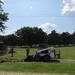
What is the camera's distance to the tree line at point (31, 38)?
157 m

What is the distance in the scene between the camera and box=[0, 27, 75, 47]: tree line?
514 ft

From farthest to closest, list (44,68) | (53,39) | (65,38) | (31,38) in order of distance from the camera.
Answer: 1. (65,38)
2. (53,39)
3. (31,38)
4. (44,68)

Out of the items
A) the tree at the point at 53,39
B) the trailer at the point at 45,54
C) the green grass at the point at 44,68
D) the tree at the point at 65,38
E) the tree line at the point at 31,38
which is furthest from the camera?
the tree at the point at 65,38

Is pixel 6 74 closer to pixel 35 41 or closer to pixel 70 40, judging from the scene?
pixel 35 41

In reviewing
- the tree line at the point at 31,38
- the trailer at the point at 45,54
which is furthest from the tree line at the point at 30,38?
the trailer at the point at 45,54

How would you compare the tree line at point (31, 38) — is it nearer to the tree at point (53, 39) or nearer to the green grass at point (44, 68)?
the tree at point (53, 39)

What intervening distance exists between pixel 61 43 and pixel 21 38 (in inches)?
1245

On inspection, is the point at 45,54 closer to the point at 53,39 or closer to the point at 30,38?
the point at 30,38

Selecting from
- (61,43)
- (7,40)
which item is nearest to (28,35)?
(7,40)

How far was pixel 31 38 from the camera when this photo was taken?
156 metres

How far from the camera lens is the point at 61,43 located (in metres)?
177

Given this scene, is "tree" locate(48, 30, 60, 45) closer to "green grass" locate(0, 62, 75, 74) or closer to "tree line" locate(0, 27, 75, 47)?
"tree line" locate(0, 27, 75, 47)

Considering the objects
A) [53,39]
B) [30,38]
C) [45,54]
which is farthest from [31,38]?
[45,54]

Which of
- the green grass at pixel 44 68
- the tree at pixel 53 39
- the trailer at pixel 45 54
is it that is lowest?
the green grass at pixel 44 68
